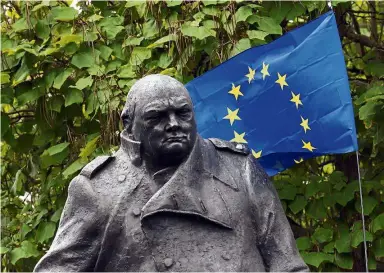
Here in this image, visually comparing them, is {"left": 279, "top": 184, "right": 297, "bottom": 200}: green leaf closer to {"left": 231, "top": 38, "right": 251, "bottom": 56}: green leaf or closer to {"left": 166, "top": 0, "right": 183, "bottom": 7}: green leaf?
{"left": 231, "top": 38, "right": 251, "bottom": 56}: green leaf

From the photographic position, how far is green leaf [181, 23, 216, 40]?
1305 cm

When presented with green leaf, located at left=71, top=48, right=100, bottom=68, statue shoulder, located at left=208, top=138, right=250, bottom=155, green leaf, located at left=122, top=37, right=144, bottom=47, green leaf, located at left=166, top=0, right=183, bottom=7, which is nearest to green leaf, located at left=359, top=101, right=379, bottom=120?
green leaf, located at left=166, top=0, right=183, bottom=7

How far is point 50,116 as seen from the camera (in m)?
14.0

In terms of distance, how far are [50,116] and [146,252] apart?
19.0 ft

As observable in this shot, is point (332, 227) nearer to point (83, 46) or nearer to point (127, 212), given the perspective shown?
point (83, 46)

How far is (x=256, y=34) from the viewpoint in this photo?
13227 mm

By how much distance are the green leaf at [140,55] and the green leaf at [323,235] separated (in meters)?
1.77

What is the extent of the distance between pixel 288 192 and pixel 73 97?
1.72m

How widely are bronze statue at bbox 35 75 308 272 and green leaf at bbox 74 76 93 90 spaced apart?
4875 mm

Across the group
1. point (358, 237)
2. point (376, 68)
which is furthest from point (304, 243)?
point (376, 68)

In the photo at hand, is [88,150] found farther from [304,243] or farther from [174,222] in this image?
[174,222]

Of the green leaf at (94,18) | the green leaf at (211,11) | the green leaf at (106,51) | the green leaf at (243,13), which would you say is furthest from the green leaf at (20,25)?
the green leaf at (243,13)

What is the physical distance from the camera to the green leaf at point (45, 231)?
13.8 meters

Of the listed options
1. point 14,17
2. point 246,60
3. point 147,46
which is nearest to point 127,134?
point 246,60
